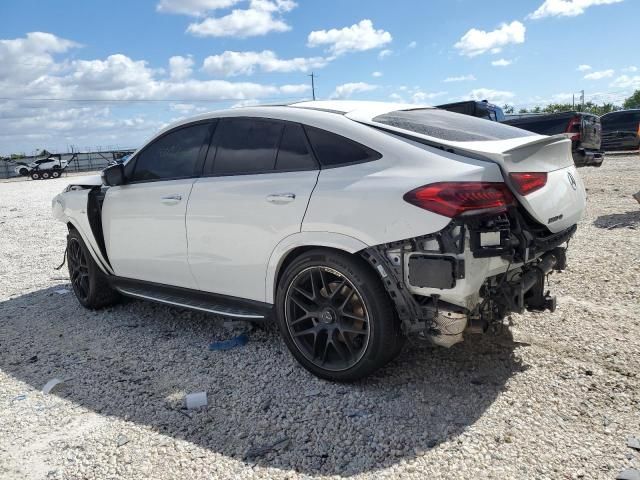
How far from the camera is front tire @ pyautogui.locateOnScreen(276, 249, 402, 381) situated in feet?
10.2

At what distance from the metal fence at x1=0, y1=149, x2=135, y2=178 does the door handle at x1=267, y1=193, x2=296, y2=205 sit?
41837mm

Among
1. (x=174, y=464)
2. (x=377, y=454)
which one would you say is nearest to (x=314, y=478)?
(x=377, y=454)

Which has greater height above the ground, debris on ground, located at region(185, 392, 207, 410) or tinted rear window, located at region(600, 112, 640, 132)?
tinted rear window, located at region(600, 112, 640, 132)

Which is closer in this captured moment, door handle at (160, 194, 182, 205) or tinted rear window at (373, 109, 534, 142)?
tinted rear window at (373, 109, 534, 142)

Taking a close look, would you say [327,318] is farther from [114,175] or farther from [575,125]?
[575,125]

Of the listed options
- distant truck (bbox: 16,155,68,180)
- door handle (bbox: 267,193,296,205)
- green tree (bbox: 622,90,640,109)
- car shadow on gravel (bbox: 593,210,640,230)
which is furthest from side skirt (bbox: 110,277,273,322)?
green tree (bbox: 622,90,640,109)

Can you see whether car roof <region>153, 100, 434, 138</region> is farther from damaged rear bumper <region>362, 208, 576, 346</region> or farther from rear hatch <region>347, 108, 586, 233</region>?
damaged rear bumper <region>362, 208, 576, 346</region>

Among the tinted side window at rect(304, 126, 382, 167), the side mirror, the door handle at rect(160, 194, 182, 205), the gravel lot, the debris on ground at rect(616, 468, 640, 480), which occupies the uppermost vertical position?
the tinted side window at rect(304, 126, 382, 167)

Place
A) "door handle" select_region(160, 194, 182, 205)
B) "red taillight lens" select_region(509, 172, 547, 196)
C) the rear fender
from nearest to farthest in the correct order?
1. "red taillight lens" select_region(509, 172, 547, 196)
2. "door handle" select_region(160, 194, 182, 205)
3. the rear fender

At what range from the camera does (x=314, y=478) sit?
8.36ft

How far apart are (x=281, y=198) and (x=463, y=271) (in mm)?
1266

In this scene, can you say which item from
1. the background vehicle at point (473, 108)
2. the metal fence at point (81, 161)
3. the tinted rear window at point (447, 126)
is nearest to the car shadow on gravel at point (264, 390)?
the tinted rear window at point (447, 126)

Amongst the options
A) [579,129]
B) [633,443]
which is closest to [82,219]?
[633,443]

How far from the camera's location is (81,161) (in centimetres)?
4547
